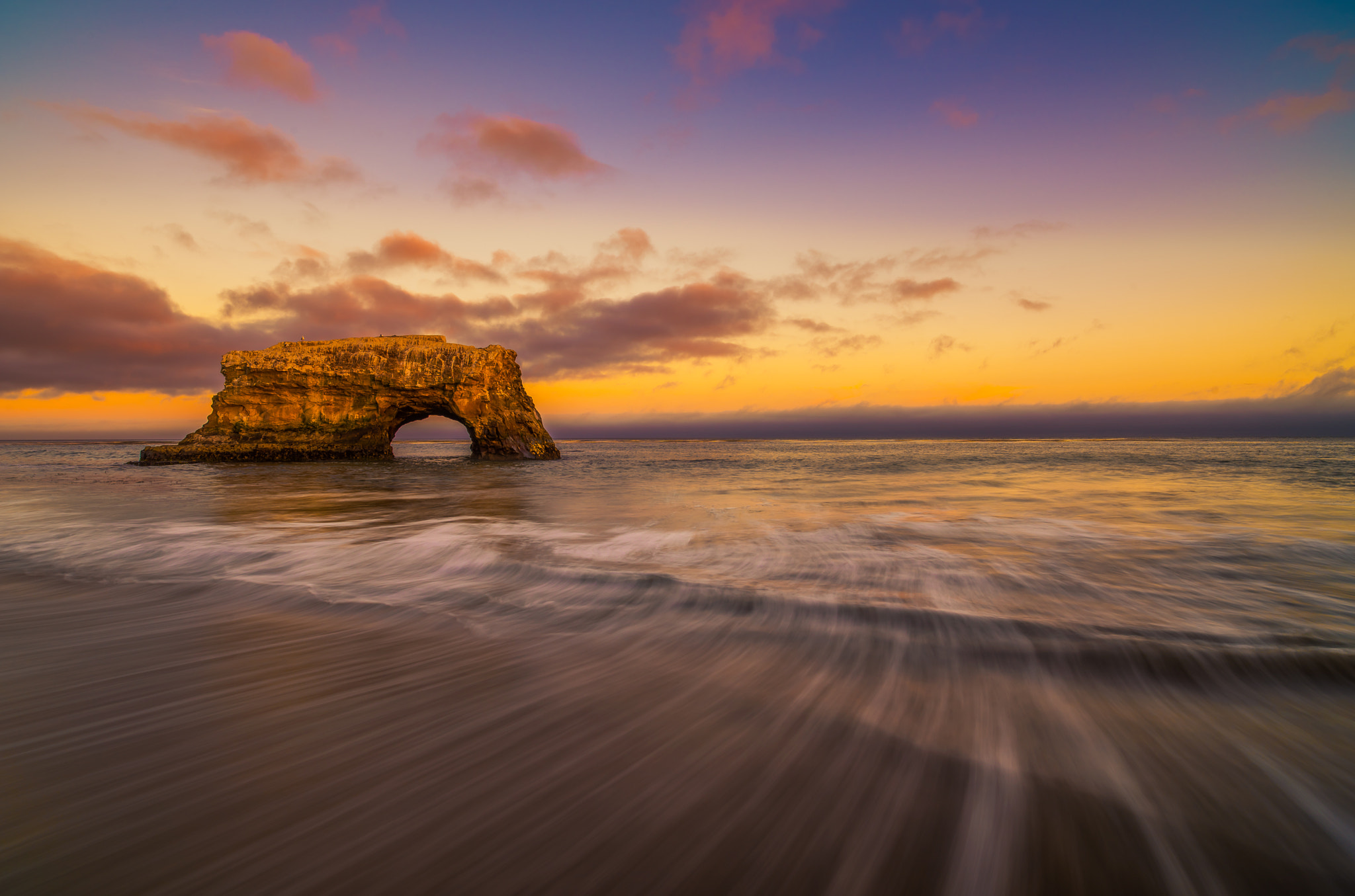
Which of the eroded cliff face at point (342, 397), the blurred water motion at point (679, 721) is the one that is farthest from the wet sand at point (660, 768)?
the eroded cliff face at point (342, 397)

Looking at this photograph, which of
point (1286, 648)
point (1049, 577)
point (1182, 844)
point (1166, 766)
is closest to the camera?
point (1182, 844)

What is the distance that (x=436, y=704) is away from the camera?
7.22 ft

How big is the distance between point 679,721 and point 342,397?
28.5 meters

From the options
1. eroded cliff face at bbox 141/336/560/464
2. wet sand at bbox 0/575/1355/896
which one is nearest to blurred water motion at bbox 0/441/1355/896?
wet sand at bbox 0/575/1355/896

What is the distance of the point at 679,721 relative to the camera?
2.10 metres

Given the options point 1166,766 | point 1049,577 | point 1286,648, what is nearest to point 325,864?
point 1166,766

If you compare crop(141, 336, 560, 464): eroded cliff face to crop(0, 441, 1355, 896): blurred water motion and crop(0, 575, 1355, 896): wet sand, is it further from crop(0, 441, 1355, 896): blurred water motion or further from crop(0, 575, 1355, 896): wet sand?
crop(0, 575, 1355, 896): wet sand

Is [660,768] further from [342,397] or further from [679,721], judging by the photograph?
[342,397]

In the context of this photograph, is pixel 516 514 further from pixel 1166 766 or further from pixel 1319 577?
pixel 1319 577

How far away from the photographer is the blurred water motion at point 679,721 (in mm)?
1358

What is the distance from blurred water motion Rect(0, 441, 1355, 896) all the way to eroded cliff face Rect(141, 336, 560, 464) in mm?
21075

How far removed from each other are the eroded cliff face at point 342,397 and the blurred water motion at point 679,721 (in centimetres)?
2108

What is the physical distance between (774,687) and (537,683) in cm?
108

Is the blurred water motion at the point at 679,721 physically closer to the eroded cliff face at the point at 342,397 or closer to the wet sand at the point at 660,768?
the wet sand at the point at 660,768
